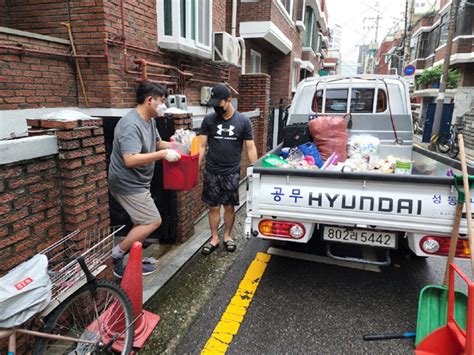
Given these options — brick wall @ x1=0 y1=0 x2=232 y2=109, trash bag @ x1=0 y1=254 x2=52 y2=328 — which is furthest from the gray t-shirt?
brick wall @ x1=0 y1=0 x2=232 y2=109

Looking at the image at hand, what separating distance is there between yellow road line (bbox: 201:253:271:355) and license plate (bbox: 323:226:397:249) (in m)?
0.92

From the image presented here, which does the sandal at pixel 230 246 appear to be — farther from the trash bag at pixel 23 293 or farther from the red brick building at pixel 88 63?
the trash bag at pixel 23 293

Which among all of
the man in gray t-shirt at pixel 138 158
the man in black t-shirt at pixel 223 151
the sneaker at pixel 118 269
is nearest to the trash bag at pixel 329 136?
the man in black t-shirt at pixel 223 151

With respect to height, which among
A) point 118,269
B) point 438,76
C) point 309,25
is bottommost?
point 118,269

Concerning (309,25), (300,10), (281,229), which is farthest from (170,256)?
(309,25)

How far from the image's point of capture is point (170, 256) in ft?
12.4

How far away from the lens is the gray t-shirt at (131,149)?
263 cm

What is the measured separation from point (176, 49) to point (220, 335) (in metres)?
4.12

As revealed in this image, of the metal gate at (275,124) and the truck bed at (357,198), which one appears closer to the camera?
the truck bed at (357,198)

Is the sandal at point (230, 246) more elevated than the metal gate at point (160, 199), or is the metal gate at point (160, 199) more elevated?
the metal gate at point (160, 199)

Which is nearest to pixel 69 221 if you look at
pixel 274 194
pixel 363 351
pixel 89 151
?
pixel 89 151

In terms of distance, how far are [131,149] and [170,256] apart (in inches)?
64.5

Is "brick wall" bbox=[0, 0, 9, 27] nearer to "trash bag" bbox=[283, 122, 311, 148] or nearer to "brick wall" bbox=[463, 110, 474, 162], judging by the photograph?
"trash bag" bbox=[283, 122, 311, 148]

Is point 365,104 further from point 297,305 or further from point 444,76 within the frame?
point 444,76
